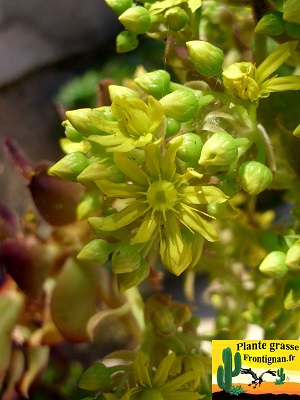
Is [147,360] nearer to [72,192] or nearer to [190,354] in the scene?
[190,354]

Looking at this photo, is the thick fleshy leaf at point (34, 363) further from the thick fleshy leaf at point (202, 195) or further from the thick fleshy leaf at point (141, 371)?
the thick fleshy leaf at point (202, 195)

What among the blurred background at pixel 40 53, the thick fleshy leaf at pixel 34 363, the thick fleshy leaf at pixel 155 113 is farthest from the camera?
the blurred background at pixel 40 53

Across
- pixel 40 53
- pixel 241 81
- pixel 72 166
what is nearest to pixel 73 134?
pixel 72 166

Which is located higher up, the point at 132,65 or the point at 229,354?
the point at 132,65

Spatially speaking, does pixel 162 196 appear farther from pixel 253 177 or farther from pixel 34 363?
pixel 34 363

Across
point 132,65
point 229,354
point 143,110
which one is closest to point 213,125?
point 143,110

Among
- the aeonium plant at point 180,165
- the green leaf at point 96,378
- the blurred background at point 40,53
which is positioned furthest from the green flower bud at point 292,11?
the blurred background at point 40,53
